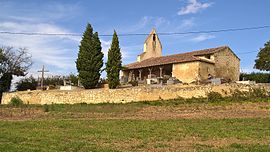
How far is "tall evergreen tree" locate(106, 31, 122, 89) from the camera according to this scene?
1422 inches

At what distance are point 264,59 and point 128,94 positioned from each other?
21898 millimetres

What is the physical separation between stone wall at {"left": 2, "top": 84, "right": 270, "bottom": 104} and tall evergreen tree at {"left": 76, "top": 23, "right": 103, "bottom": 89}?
4.26 m

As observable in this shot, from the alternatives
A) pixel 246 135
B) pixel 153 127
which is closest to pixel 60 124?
pixel 153 127

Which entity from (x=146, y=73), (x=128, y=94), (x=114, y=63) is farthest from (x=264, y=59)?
(x=128, y=94)

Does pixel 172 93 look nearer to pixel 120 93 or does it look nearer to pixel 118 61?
pixel 120 93

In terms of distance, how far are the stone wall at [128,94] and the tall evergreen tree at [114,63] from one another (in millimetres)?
2345

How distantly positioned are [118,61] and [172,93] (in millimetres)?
9411

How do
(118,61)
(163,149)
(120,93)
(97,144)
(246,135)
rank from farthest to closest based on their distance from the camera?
(118,61) → (120,93) → (246,135) → (97,144) → (163,149)

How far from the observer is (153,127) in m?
15.9

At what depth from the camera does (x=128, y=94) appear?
32750 millimetres

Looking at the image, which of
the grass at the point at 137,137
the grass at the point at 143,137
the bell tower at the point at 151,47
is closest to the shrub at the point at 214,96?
the grass at the point at 143,137

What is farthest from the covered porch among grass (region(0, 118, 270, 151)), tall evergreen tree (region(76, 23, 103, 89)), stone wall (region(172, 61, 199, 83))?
grass (region(0, 118, 270, 151))

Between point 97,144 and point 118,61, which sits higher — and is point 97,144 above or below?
below

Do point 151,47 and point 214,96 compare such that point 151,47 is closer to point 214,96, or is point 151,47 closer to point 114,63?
point 114,63
